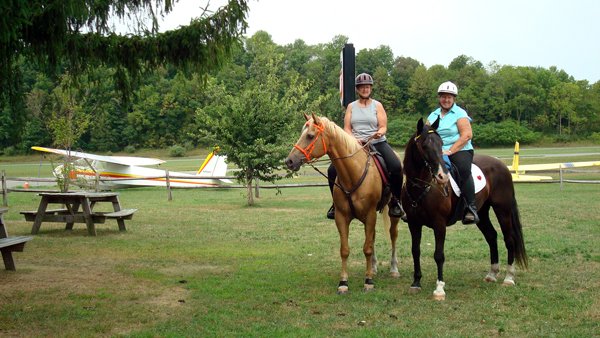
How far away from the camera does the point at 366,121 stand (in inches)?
260

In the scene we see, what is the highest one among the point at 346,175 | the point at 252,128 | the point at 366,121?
the point at 252,128

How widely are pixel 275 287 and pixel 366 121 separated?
2625 millimetres

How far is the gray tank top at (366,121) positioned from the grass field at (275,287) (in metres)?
2.09

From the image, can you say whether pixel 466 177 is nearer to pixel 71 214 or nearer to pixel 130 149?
pixel 71 214

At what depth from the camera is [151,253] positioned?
8.78 meters

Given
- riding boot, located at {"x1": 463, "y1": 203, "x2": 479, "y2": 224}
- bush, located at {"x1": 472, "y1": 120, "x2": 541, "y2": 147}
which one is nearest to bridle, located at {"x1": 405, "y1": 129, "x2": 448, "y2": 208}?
riding boot, located at {"x1": 463, "y1": 203, "x2": 479, "y2": 224}

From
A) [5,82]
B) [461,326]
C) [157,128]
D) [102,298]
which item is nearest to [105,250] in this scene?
[102,298]

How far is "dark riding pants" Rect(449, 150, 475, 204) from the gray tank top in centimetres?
112

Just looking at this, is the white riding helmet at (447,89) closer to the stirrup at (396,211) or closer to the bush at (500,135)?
the stirrup at (396,211)

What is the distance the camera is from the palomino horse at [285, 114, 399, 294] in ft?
18.8

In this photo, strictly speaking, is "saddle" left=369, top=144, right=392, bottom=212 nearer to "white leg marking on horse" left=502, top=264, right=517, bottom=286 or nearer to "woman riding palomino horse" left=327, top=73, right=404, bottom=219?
"woman riding palomino horse" left=327, top=73, right=404, bottom=219

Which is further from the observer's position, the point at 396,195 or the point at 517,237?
the point at 517,237

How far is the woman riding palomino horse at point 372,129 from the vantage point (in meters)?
6.49

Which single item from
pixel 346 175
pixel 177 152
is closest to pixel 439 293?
pixel 346 175
